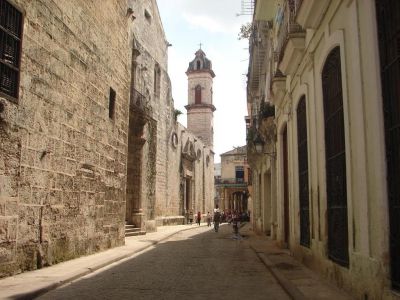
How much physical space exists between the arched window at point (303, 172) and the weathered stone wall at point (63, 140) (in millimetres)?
4622

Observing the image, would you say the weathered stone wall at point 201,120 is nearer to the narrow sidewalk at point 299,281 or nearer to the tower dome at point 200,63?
the tower dome at point 200,63

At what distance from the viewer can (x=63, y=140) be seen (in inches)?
362

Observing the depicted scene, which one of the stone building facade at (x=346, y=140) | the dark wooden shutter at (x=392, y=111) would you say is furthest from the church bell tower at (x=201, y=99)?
the dark wooden shutter at (x=392, y=111)

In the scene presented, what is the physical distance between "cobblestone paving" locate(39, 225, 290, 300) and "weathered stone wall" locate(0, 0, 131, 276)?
113 cm

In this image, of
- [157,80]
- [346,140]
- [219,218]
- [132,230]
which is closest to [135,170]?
[132,230]

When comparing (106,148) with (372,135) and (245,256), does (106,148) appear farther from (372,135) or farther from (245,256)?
(372,135)

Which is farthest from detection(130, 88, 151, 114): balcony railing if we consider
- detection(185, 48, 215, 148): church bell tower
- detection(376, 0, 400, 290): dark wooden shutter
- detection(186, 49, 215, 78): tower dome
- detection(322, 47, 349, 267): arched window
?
detection(186, 49, 215, 78): tower dome

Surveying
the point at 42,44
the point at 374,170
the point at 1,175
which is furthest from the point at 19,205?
the point at 374,170

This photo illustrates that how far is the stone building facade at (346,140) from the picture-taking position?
15.1 ft

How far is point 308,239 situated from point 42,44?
5996 mm

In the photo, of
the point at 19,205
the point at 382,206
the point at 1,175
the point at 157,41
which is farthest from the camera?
the point at 157,41

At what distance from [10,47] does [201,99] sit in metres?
45.4

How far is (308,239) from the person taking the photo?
8883mm

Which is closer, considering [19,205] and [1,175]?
[1,175]
